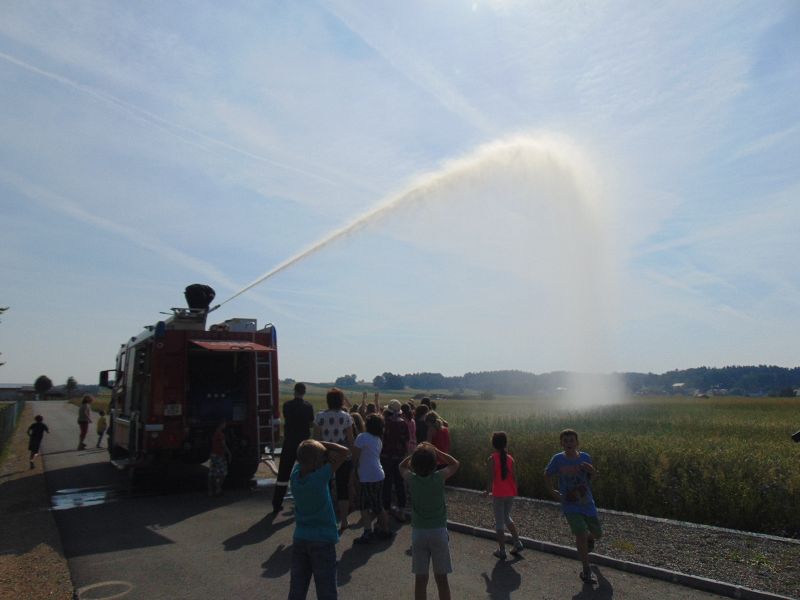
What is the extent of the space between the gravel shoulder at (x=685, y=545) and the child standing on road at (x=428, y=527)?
304 cm

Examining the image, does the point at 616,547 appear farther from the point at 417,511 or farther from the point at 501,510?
the point at 417,511

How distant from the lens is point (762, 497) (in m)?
9.14

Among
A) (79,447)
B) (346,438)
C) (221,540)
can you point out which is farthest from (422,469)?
(79,447)

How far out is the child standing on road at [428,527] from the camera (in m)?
5.15

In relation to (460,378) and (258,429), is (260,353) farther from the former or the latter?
(460,378)

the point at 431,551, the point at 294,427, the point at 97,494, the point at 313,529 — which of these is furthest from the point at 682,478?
the point at 97,494

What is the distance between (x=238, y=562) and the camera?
23.6 ft

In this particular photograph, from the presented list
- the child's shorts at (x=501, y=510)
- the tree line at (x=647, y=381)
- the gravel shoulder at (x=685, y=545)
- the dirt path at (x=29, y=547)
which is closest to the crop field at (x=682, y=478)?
the gravel shoulder at (x=685, y=545)

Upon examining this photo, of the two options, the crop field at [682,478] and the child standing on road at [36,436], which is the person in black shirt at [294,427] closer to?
the crop field at [682,478]

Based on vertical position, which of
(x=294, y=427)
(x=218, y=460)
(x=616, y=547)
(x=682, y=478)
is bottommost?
(x=616, y=547)

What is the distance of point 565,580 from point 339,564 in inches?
101

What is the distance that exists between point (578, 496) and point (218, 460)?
24.5 feet

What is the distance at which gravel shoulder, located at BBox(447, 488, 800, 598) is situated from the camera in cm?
647

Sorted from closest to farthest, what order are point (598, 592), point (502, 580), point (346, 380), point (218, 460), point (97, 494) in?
point (598, 592) < point (502, 580) < point (218, 460) < point (97, 494) < point (346, 380)
